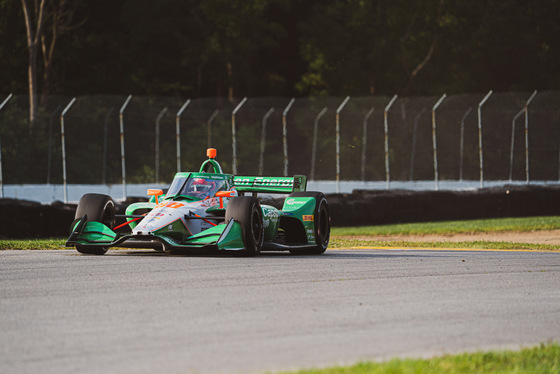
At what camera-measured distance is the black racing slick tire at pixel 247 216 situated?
537 inches

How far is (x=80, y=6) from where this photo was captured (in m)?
49.3

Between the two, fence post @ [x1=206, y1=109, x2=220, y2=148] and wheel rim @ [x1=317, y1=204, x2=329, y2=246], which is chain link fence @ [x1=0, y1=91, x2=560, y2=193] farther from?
wheel rim @ [x1=317, y1=204, x2=329, y2=246]

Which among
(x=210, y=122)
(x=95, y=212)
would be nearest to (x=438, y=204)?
(x=210, y=122)

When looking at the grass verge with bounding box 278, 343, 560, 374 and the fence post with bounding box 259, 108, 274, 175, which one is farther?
the fence post with bounding box 259, 108, 274, 175

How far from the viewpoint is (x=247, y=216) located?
536 inches

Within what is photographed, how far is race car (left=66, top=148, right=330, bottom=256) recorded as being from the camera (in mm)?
13664

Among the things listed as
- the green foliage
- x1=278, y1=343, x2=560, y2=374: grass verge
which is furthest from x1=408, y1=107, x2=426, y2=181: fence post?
x1=278, y1=343, x2=560, y2=374: grass verge

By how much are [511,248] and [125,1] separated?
Answer: 3708cm

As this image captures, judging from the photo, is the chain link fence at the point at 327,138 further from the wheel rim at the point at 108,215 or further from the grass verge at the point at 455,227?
the wheel rim at the point at 108,215

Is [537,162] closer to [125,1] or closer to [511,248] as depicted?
[511,248]

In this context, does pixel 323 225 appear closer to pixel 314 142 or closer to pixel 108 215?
pixel 108 215

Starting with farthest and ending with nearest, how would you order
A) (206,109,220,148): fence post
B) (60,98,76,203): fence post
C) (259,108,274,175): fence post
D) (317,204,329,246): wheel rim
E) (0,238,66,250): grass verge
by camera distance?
(259,108,274,175): fence post, (206,109,220,148): fence post, (60,98,76,203): fence post, (0,238,66,250): grass verge, (317,204,329,246): wheel rim

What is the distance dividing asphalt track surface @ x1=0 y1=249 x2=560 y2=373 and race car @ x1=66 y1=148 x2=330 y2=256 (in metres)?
0.43

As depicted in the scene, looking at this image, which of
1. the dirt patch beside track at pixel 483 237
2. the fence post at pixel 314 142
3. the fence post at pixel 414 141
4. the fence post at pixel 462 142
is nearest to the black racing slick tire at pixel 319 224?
the dirt patch beside track at pixel 483 237
